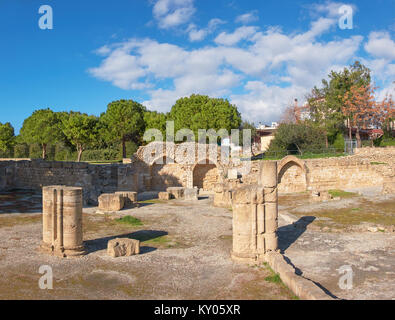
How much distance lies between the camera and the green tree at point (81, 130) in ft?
125

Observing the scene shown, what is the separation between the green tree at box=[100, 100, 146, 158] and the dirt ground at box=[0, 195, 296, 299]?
30.6 metres

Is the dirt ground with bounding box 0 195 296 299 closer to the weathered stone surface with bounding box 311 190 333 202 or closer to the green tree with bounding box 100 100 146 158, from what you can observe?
the weathered stone surface with bounding box 311 190 333 202

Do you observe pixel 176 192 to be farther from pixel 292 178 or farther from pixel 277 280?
pixel 277 280

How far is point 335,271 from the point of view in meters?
6.85

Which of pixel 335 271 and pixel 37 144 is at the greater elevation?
pixel 37 144

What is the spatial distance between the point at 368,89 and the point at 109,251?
→ 105 feet

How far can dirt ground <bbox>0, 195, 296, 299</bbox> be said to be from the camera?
6.00 m

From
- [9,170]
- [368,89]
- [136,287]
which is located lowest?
[136,287]

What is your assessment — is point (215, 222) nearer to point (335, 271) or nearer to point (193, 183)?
point (335, 271)

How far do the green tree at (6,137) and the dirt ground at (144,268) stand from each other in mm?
37056

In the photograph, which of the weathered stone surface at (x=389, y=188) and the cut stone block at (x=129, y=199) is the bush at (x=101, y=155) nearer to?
the cut stone block at (x=129, y=199)

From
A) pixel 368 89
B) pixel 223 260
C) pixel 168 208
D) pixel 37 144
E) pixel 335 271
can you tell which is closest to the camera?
pixel 335 271
